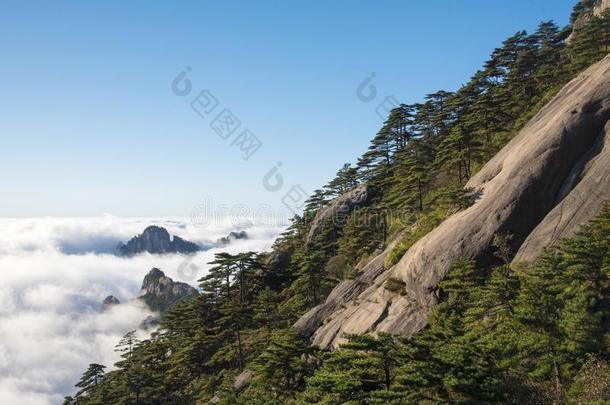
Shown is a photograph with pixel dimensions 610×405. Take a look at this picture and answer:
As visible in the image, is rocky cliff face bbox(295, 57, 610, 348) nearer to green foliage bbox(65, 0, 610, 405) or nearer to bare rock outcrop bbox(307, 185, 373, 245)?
green foliage bbox(65, 0, 610, 405)

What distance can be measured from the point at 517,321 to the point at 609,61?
100 feet

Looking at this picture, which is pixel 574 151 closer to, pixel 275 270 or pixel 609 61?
pixel 609 61

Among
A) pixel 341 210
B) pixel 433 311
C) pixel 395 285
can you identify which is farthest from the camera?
pixel 341 210

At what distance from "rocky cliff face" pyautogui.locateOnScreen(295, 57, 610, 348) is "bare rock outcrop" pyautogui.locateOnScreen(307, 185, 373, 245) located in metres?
35.7

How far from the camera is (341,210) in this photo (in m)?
73.6

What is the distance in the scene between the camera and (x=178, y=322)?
Answer: 63.9 metres

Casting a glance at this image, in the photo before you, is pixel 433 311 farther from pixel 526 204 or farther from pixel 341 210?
pixel 341 210

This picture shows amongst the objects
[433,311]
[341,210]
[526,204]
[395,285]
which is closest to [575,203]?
[526,204]

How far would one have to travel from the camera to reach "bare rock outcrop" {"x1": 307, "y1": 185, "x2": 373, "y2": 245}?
72.2 meters

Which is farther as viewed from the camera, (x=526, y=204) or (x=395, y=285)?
(x=395, y=285)

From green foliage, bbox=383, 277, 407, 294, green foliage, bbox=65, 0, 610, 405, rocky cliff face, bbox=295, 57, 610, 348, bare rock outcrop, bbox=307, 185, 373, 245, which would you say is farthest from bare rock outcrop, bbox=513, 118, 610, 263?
bare rock outcrop, bbox=307, 185, 373, 245

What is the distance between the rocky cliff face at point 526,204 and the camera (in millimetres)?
29438

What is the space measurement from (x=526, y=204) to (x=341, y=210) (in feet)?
145

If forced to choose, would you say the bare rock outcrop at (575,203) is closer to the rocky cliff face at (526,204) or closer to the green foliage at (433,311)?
the rocky cliff face at (526,204)
